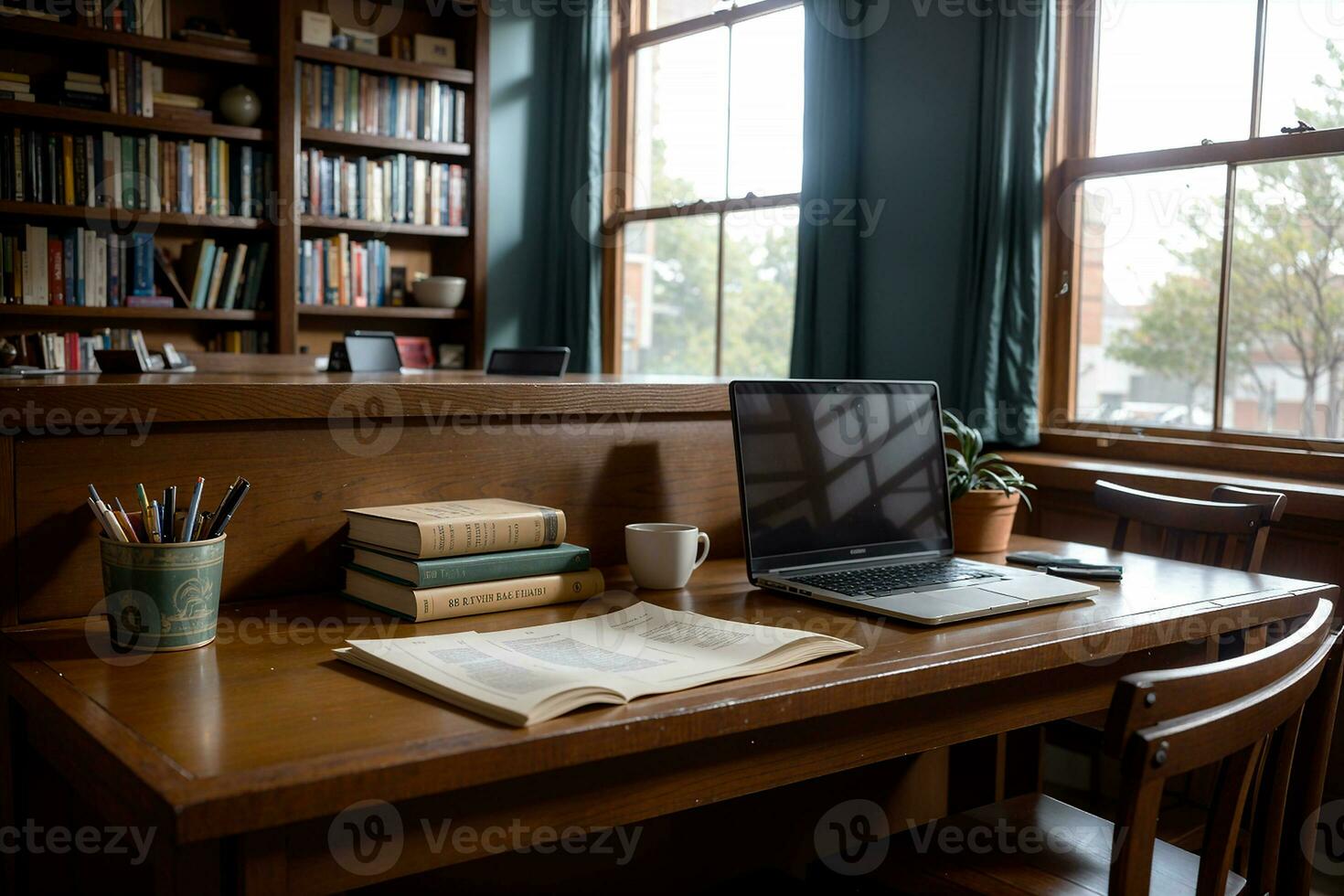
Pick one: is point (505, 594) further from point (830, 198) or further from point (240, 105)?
point (240, 105)

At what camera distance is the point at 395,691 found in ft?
3.11

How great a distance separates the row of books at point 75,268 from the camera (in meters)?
3.81

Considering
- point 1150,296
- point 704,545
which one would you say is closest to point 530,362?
point 704,545

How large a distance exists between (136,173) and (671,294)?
6.81 feet

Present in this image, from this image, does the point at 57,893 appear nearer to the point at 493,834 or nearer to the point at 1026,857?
the point at 493,834

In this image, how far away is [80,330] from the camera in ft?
13.3

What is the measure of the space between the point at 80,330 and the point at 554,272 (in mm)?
1918

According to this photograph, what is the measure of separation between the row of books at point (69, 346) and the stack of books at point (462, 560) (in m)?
2.72

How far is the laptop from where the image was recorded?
138 centimetres

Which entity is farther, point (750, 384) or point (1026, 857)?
point (750, 384)

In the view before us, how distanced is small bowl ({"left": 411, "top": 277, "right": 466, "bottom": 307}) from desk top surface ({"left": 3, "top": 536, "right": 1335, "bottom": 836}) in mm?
3426

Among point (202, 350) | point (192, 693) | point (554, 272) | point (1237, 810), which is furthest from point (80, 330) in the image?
point (1237, 810)

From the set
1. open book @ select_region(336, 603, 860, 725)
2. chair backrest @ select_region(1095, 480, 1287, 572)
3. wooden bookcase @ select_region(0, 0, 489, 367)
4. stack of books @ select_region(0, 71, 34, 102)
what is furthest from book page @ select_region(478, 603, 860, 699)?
stack of books @ select_region(0, 71, 34, 102)

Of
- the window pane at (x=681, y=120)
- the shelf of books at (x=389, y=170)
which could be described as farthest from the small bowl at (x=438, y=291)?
the window pane at (x=681, y=120)
